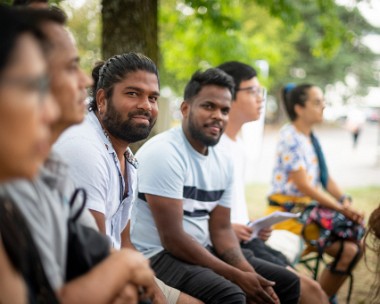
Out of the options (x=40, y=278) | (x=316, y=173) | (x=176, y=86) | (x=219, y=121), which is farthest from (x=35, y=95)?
(x=176, y=86)

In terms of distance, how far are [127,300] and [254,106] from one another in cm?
322

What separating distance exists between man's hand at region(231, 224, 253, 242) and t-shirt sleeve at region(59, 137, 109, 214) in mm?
1643

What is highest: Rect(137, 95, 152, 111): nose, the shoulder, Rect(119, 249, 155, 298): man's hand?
Rect(137, 95, 152, 111): nose

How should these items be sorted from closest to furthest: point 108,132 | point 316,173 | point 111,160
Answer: point 111,160, point 108,132, point 316,173

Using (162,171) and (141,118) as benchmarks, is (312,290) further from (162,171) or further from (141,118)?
(141,118)

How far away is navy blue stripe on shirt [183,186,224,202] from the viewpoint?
11.0 ft

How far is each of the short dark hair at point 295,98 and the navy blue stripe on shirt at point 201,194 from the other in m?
2.00

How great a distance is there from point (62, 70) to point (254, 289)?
2008 millimetres

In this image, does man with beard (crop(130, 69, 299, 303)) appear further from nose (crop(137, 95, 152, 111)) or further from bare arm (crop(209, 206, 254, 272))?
nose (crop(137, 95, 152, 111))

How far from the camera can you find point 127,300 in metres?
1.70

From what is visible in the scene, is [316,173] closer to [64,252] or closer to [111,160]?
[111,160]

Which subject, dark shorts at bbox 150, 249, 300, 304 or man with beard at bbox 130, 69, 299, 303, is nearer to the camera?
dark shorts at bbox 150, 249, 300, 304

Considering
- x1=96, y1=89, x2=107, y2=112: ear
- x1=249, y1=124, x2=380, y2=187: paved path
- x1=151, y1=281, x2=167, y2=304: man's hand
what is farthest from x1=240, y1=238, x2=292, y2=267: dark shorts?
x1=249, y1=124, x2=380, y2=187: paved path

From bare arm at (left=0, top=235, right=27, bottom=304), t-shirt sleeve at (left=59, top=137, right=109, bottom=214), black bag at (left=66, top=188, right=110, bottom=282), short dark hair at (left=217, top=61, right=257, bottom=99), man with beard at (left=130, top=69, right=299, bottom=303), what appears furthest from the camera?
short dark hair at (left=217, top=61, right=257, bottom=99)
